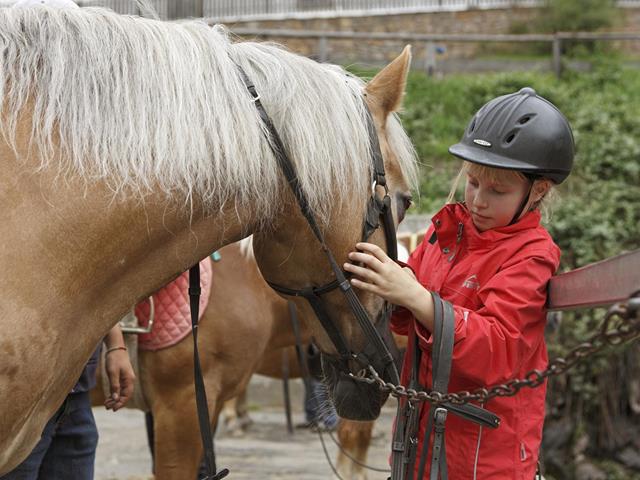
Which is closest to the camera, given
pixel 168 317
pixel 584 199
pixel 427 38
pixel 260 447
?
pixel 168 317

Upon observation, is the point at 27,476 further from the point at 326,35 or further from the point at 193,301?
the point at 326,35

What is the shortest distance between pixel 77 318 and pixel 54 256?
17 centimetres

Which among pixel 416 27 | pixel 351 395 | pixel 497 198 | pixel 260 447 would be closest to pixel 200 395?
pixel 351 395

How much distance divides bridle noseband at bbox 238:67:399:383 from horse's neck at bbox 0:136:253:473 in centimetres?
16

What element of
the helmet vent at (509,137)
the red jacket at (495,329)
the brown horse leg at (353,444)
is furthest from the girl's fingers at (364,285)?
the brown horse leg at (353,444)

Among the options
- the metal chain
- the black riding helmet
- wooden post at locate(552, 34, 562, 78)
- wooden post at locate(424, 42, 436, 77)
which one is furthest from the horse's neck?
wooden post at locate(552, 34, 562, 78)

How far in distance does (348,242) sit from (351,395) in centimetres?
48

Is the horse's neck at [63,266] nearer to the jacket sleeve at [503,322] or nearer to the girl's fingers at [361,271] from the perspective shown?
the girl's fingers at [361,271]

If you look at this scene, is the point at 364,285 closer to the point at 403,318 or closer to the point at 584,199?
the point at 403,318

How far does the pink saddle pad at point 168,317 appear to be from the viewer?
354 cm

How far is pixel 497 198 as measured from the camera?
7.41 feet

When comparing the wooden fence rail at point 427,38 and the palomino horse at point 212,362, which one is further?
the wooden fence rail at point 427,38

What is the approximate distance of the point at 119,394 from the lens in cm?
291

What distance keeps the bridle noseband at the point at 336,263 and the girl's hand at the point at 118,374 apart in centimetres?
92
